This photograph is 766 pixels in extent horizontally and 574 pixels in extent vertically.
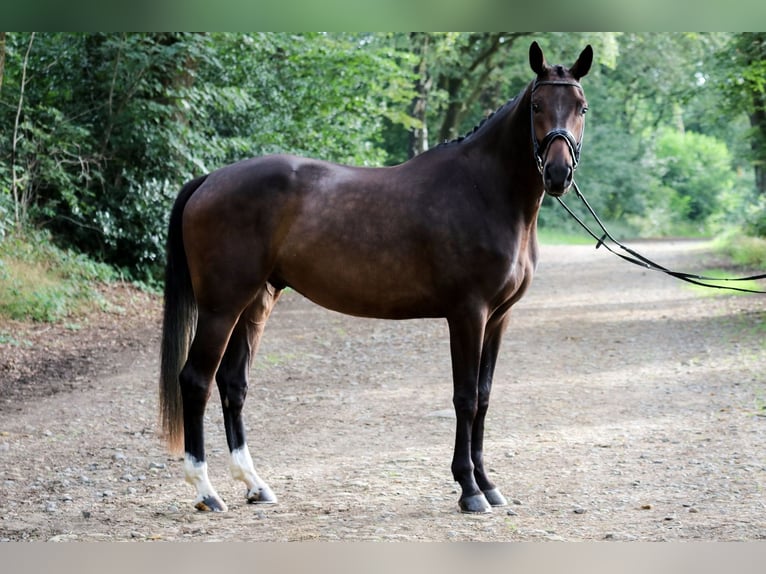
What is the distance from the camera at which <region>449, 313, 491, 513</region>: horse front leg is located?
4.78 meters

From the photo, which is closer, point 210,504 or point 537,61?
point 537,61

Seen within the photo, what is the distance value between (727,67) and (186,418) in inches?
499

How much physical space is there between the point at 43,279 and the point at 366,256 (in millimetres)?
7259

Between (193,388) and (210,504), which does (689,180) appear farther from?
(210,504)

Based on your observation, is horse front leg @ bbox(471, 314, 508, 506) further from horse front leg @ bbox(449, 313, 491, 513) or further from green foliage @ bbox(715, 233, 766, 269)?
green foliage @ bbox(715, 233, 766, 269)

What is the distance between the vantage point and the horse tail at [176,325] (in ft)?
16.8

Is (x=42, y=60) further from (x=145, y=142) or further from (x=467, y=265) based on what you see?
(x=467, y=265)

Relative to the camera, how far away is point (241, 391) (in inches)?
206

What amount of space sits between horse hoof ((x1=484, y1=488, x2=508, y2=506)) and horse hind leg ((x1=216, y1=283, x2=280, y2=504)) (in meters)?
1.19

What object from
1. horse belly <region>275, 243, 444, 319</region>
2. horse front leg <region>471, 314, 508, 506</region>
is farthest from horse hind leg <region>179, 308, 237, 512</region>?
horse front leg <region>471, 314, 508, 506</region>

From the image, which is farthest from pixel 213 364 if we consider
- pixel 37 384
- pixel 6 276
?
pixel 6 276

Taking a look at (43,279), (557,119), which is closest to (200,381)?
(557,119)

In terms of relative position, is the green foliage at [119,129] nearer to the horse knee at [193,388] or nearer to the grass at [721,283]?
the horse knee at [193,388]

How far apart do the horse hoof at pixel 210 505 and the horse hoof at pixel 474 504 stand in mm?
1290
